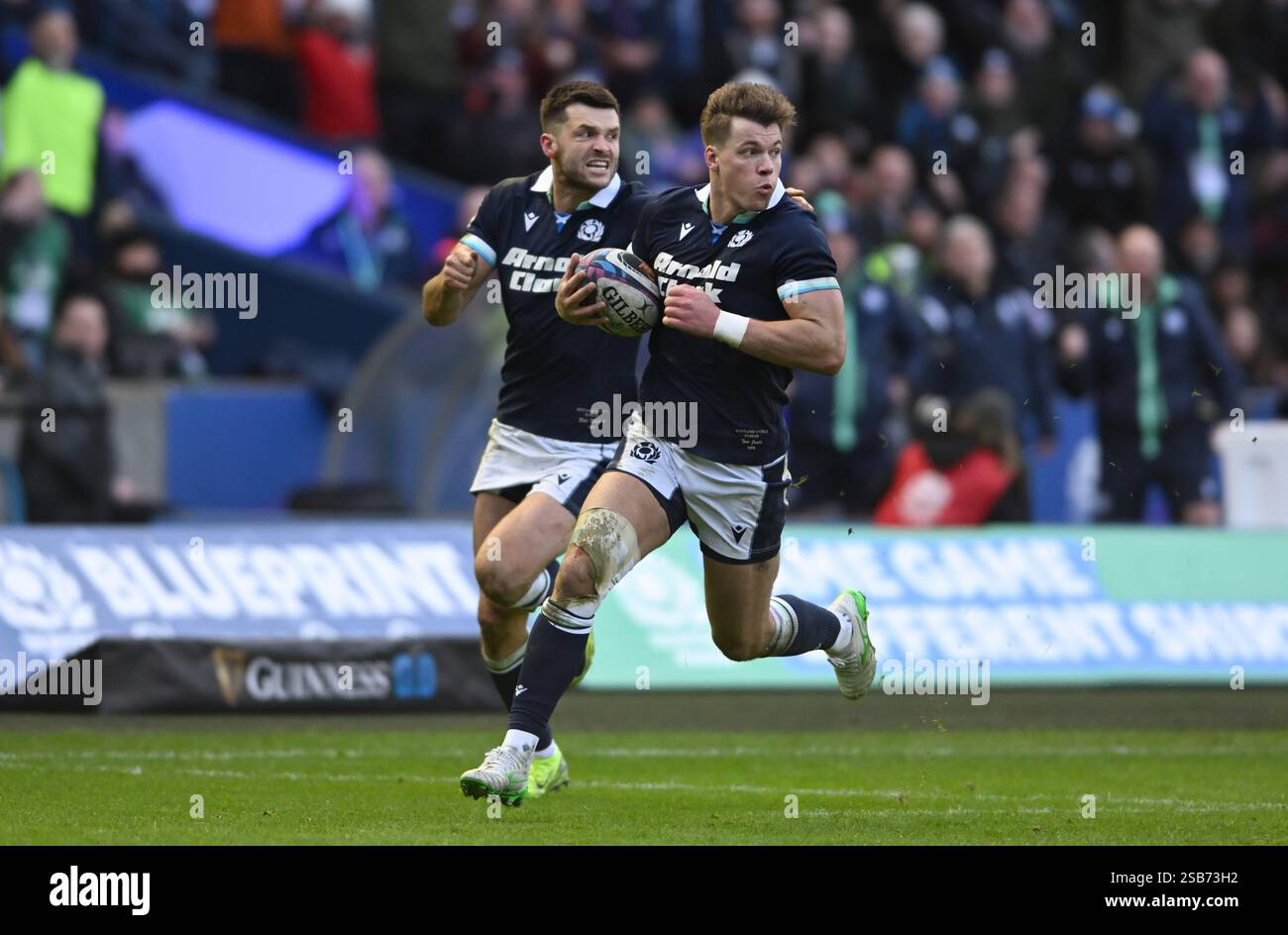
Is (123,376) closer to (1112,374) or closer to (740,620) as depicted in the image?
(1112,374)

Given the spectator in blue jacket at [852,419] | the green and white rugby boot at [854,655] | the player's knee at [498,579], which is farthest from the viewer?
the spectator in blue jacket at [852,419]

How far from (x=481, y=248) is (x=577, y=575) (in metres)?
1.95

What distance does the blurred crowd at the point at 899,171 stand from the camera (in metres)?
16.4

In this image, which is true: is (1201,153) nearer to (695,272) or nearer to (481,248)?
(481,248)

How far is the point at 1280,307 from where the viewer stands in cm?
2106

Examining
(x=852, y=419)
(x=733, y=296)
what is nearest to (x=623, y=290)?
(x=733, y=296)

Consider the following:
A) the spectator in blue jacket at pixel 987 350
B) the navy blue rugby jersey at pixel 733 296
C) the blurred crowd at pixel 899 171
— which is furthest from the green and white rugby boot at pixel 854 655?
the spectator in blue jacket at pixel 987 350

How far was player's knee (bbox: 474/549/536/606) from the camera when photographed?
31.0 ft

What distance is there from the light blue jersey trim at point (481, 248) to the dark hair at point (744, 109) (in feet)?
4.46
